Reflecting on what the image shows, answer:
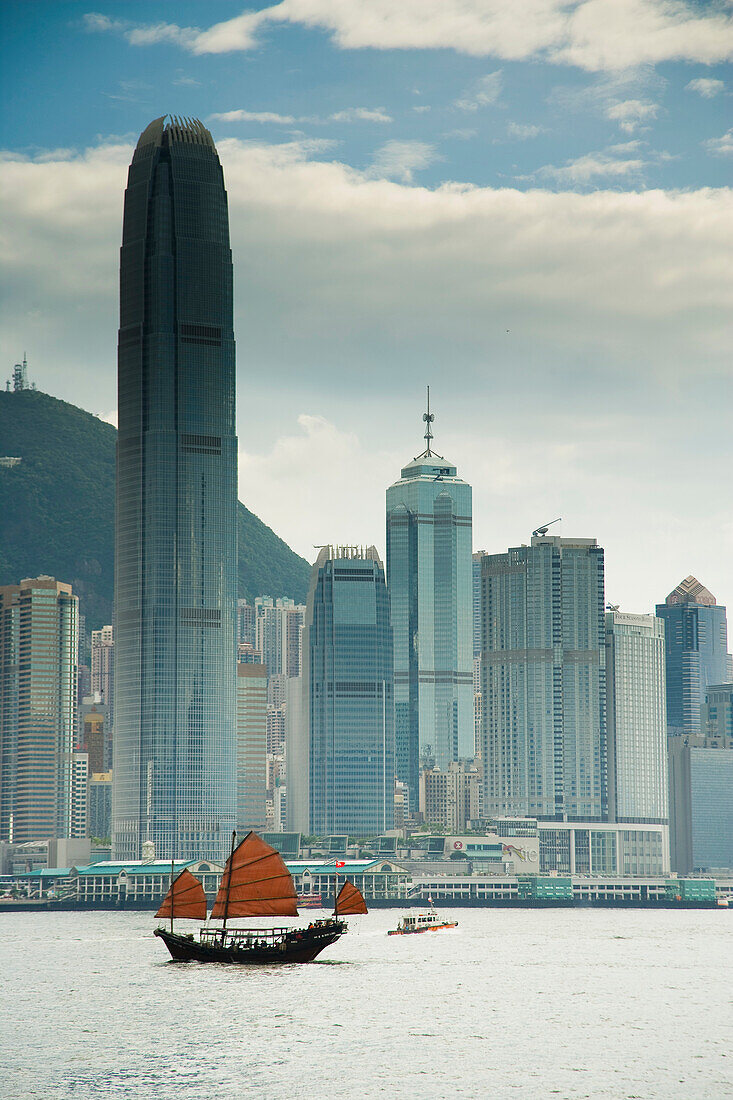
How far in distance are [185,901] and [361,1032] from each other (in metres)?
57.2

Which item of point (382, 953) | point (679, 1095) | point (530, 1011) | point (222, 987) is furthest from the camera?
point (382, 953)

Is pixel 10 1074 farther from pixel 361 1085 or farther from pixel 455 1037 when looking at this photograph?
pixel 455 1037

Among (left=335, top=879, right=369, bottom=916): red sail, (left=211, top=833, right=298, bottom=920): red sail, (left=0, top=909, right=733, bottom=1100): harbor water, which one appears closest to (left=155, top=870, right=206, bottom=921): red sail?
(left=0, top=909, right=733, bottom=1100): harbor water

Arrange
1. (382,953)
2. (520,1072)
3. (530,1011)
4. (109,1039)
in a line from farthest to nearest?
(382,953) < (530,1011) < (109,1039) < (520,1072)

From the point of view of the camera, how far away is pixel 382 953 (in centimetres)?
19538

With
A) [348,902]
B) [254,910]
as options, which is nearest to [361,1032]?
[254,910]

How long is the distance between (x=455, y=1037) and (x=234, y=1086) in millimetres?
24425

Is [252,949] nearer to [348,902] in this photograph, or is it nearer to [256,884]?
[256,884]

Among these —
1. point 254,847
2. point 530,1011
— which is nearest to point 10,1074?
point 530,1011

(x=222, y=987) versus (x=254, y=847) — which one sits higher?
(x=254, y=847)

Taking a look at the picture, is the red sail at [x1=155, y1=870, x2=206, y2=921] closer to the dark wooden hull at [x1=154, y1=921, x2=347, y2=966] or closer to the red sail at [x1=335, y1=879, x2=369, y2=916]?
the dark wooden hull at [x1=154, y1=921, x2=347, y2=966]

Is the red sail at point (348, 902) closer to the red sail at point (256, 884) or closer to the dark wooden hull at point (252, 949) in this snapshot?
the dark wooden hull at point (252, 949)

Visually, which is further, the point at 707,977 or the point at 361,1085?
the point at 707,977

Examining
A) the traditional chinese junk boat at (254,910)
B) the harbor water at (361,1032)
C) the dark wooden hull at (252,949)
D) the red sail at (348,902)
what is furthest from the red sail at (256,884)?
the red sail at (348,902)
